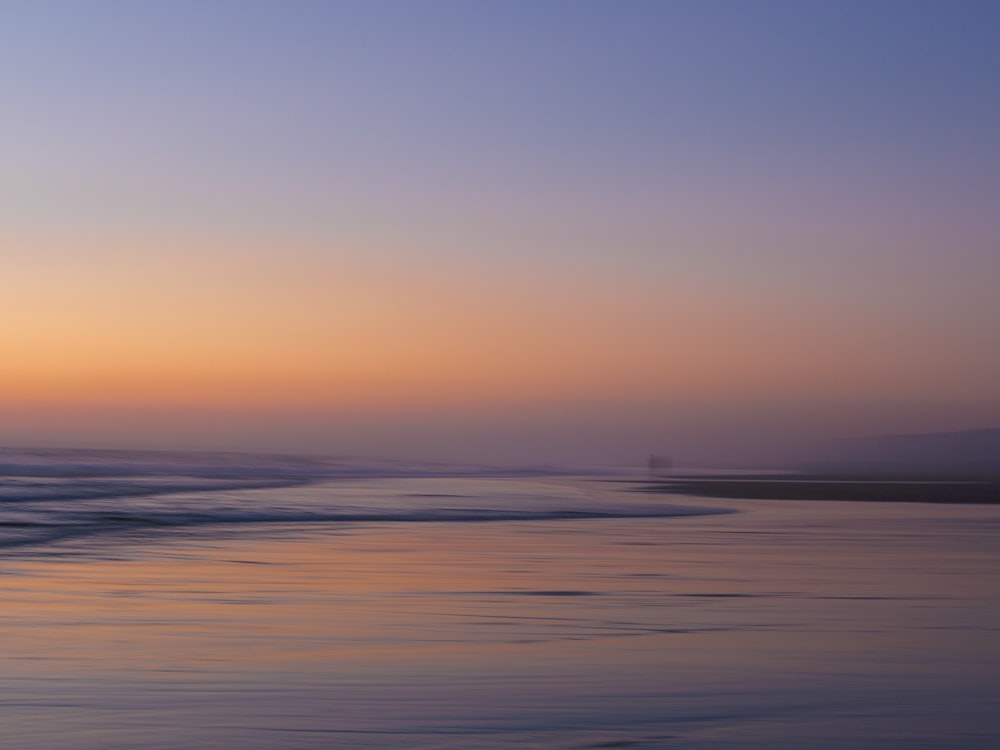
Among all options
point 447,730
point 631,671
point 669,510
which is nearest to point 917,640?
point 631,671

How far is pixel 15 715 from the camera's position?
4.37m

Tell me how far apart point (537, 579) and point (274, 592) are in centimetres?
200

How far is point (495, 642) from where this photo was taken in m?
6.20

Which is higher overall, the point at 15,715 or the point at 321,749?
the point at 15,715

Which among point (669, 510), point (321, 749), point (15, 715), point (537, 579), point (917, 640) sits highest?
point (669, 510)

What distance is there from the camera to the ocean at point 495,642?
429 centimetres

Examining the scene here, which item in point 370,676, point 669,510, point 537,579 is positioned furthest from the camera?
point 669,510

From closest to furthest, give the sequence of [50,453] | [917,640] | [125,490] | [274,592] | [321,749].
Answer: [321,749] < [917,640] < [274,592] < [125,490] < [50,453]

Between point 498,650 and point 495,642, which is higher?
point 495,642

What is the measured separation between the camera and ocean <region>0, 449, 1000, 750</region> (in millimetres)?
4285

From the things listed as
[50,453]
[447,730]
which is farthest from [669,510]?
[50,453]

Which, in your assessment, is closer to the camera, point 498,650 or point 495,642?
point 498,650

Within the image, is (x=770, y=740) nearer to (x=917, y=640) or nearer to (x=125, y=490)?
(x=917, y=640)

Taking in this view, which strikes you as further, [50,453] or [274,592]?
[50,453]
